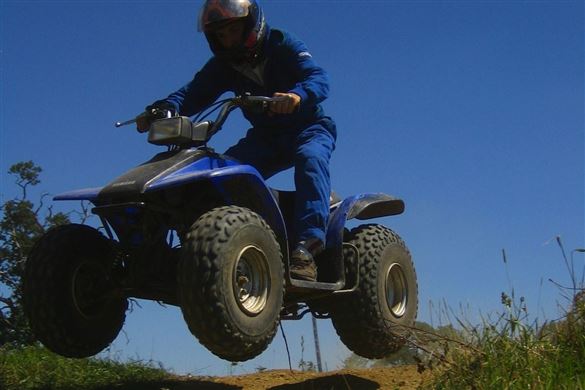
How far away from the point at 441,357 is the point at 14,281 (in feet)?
39.8

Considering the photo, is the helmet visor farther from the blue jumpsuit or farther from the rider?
the blue jumpsuit

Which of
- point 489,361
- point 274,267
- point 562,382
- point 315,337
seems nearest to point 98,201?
point 274,267

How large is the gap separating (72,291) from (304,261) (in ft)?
4.97

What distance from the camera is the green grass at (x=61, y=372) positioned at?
6742 mm

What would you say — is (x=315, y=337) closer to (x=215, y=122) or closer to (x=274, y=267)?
(x=274, y=267)

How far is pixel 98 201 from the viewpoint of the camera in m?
5.25

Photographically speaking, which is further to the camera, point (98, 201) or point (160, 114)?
point (160, 114)

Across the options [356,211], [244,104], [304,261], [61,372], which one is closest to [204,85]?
[244,104]

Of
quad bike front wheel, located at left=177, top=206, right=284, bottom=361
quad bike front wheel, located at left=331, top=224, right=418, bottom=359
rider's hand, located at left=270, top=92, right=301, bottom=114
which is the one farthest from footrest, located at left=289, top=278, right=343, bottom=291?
rider's hand, located at left=270, top=92, right=301, bottom=114

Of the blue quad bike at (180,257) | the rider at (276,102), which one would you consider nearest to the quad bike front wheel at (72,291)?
the blue quad bike at (180,257)

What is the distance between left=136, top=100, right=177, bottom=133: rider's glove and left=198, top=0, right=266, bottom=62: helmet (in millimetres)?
531

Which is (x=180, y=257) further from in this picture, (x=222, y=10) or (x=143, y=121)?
(x=222, y=10)

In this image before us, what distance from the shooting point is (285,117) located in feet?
20.6

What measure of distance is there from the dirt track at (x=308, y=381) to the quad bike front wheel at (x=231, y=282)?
67.0 inches
